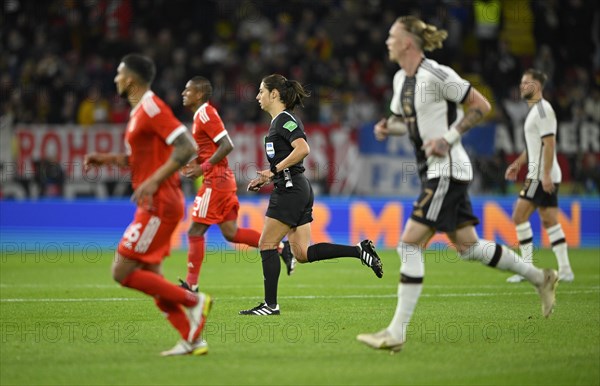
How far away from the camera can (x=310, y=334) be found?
814cm

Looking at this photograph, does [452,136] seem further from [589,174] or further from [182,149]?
[589,174]

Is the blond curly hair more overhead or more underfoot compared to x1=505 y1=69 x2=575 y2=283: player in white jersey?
more overhead

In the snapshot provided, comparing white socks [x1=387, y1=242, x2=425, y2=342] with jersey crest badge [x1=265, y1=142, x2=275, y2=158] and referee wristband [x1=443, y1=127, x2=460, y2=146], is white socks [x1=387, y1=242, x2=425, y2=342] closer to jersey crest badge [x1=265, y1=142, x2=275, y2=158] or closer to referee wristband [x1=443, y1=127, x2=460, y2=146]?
referee wristband [x1=443, y1=127, x2=460, y2=146]

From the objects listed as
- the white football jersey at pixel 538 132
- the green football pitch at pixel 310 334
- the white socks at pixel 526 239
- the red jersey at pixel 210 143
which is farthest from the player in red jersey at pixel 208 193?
the white football jersey at pixel 538 132

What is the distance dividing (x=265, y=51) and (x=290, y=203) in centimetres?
1694

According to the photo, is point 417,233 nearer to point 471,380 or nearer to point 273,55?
point 471,380

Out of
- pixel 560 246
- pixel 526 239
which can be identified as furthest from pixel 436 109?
pixel 560 246

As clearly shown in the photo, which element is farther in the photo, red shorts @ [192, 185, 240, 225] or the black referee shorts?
red shorts @ [192, 185, 240, 225]

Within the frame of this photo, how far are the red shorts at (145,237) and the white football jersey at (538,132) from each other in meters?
6.56

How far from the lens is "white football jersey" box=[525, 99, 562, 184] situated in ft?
39.4

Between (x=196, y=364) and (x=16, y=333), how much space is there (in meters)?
2.34

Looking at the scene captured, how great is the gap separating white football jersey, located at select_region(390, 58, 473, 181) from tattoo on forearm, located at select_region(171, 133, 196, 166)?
1.80 m

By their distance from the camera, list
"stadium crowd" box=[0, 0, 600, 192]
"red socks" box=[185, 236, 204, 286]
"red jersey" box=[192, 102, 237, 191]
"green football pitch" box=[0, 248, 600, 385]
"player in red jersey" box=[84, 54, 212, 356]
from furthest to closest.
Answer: "stadium crowd" box=[0, 0, 600, 192], "red jersey" box=[192, 102, 237, 191], "red socks" box=[185, 236, 204, 286], "player in red jersey" box=[84, 54, 212, 356], "green football pitch" box=[0, 248, 600, 385]

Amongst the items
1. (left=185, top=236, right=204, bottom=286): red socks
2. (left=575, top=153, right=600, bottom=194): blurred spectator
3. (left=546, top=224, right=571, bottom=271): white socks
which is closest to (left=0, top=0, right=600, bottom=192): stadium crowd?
(left=575, top=153, right=600, bottom=194): blurred spectator
